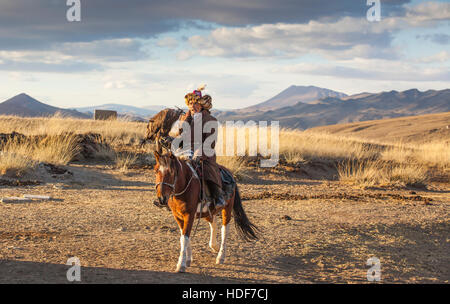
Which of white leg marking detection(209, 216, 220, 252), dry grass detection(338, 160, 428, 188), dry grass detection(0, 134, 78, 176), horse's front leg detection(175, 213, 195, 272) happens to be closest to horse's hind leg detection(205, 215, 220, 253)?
white leg marking detection(209, 216, 220, 252)

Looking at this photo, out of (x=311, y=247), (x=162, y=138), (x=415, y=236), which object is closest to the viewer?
(x=162, y=138)

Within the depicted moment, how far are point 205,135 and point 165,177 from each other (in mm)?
1196

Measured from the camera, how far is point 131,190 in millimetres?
13523

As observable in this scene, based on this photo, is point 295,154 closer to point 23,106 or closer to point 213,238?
point 213,238

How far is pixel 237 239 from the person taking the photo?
341 inches

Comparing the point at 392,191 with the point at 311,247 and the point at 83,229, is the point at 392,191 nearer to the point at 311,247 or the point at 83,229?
the point at 311,247

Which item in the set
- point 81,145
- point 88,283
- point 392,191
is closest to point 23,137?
point 81,145

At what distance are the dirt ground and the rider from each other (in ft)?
3.50

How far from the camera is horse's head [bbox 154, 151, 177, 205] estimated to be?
224 inches

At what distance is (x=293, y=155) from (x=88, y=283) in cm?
1450

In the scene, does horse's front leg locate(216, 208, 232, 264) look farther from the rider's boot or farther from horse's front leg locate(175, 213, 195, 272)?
horse's front leg locate(175, 213, 195, 272)

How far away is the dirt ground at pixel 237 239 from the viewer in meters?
6.68

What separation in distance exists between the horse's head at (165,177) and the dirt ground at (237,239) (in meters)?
1.11

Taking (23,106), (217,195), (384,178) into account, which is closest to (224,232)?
(217,195)
